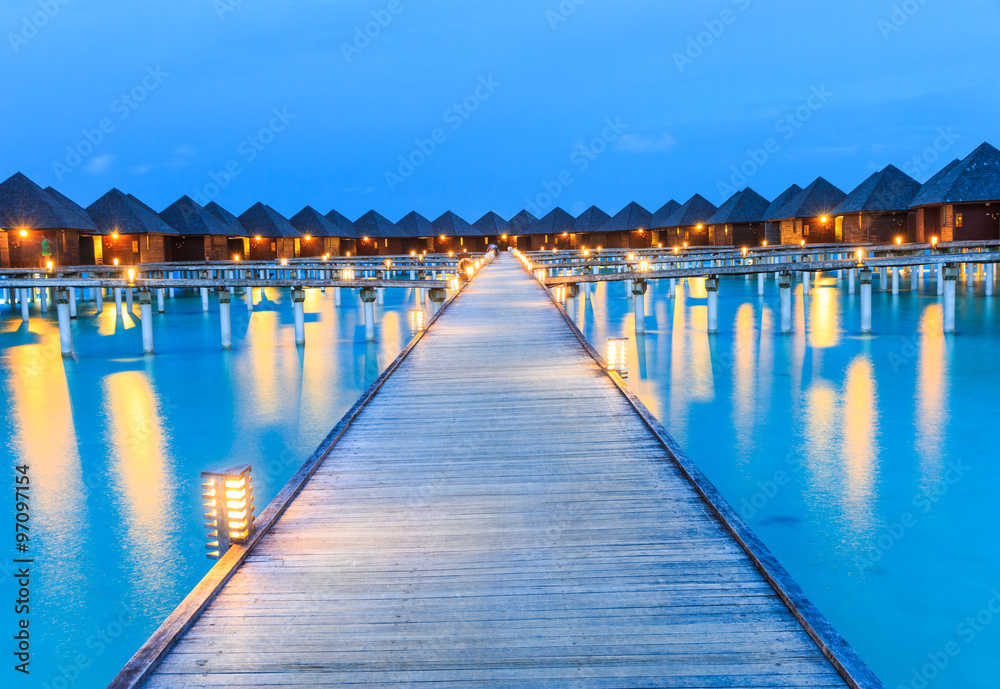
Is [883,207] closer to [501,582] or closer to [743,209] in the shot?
[743,209]

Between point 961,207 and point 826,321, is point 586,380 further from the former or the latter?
point 961,207

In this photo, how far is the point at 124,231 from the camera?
38594 mm

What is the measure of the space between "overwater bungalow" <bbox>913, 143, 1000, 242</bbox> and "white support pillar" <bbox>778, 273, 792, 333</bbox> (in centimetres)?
1667

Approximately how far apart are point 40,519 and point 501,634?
23.5 ft

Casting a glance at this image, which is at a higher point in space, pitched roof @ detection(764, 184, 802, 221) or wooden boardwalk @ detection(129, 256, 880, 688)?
pitched roof @ detection(764, 184, 802, 221)

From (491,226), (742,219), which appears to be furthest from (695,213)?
(491,226)

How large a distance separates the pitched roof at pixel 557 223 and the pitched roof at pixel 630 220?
3611mm

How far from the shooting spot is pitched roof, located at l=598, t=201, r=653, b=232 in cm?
6512

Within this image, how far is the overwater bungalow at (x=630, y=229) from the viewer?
65.4m

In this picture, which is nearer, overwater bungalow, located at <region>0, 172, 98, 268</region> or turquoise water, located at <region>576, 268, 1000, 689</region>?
turquoise water, located at <region>576, 268, 1000, 689</region>

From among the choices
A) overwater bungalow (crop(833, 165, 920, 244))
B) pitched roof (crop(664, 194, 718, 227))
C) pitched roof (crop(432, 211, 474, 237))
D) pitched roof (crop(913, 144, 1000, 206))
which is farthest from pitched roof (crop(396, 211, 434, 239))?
pitched roof (crop(913, 144, 1000, 206))

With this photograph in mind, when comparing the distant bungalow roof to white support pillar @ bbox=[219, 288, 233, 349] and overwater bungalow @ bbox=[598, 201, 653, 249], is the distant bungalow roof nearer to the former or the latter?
white support pillar @ bbox=[219, 288, 233, 349]

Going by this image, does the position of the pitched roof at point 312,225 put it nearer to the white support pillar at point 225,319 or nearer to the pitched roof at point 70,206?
the pitched roof at point 70,206

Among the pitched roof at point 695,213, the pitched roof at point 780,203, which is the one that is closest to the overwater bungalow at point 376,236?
the pitched roof at point 695,213
